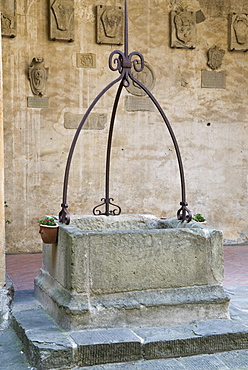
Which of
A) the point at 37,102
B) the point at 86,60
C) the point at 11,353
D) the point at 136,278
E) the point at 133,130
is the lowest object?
the point at 11,353

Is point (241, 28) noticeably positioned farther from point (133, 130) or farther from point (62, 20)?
point (62, 20)

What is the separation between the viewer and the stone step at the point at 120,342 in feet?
11.2

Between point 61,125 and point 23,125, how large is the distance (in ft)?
1.87

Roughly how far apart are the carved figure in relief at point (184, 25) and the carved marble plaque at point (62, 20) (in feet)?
5.59

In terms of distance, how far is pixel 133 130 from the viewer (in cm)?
823

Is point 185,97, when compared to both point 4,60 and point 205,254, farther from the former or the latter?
→ point 205,254

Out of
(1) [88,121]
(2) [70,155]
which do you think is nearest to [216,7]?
(1) [88,121]

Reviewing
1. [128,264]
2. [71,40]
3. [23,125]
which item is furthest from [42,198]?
[128,264]

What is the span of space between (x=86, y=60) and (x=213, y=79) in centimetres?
213

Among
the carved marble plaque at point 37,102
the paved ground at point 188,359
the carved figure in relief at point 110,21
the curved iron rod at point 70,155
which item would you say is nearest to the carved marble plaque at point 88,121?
the carved marble plaque at point 37,102

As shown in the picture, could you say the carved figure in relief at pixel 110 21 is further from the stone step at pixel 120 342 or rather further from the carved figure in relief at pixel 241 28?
the stone step at pixel 120 342

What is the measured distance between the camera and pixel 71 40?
25.8 feet

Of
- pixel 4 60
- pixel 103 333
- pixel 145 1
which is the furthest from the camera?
pixel 145 1

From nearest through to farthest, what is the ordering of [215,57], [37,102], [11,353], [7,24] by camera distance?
[11,353]
[7,24]
[37,102]
[215,57]
